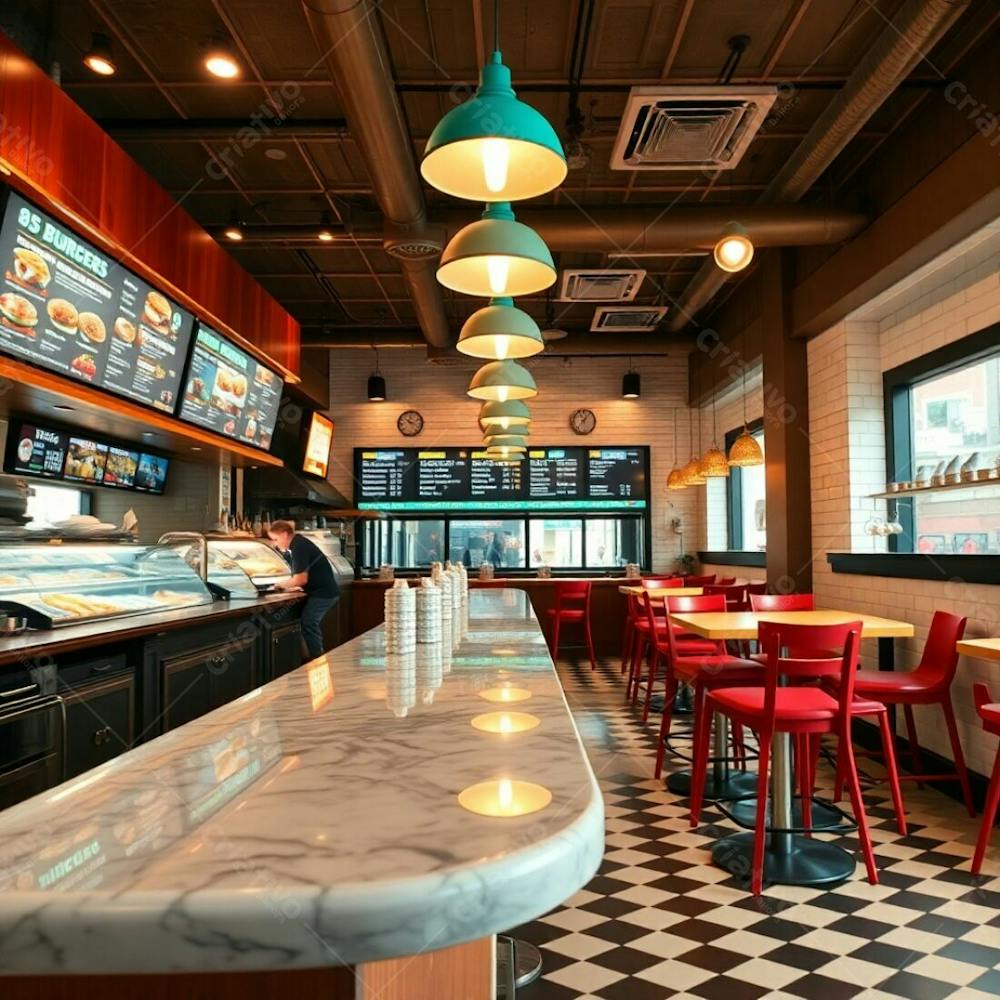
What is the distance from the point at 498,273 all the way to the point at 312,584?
379 centimetres

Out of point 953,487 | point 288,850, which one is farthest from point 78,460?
point 288,850

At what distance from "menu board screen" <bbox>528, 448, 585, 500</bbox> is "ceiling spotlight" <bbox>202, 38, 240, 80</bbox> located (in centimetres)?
662

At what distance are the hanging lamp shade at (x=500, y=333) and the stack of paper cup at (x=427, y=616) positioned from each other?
1.33 meters

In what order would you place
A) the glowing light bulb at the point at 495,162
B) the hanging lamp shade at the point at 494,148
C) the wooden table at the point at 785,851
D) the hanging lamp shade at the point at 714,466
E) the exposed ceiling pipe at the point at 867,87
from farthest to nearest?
the hanging lamp shade at the point at 714,466, the exposed ceiling pipe at the point at 867,87, the wooden table at the point at 785,851, the glowing light bulb at the point at 495,162, the hanging lamp shade at the point at 494,148

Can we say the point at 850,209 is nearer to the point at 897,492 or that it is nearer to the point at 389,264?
the point at 897,492

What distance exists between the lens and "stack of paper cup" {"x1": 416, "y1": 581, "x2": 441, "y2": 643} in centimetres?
248

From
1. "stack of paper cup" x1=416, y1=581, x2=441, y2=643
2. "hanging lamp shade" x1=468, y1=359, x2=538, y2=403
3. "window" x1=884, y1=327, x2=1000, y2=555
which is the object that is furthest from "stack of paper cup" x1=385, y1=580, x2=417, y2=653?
"window" x1=884, y1=327, x2=1000, y2=555

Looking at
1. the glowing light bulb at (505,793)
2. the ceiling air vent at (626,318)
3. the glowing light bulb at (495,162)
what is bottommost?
the glowing light bulb at (505,793)

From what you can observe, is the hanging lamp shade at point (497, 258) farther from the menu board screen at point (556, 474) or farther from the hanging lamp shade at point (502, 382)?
the menu board screen at point (556, 474)

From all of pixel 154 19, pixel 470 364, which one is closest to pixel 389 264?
pixel 470 364

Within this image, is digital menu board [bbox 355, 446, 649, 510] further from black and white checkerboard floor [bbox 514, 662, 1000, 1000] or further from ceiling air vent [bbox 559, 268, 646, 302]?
black and white checkerboard floor [bbox 514, 662, 1000, 1000]

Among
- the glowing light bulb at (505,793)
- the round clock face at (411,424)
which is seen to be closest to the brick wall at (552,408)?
the round clock face at (411,424)

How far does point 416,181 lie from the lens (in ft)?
17.8

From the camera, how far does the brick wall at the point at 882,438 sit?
4.54m
